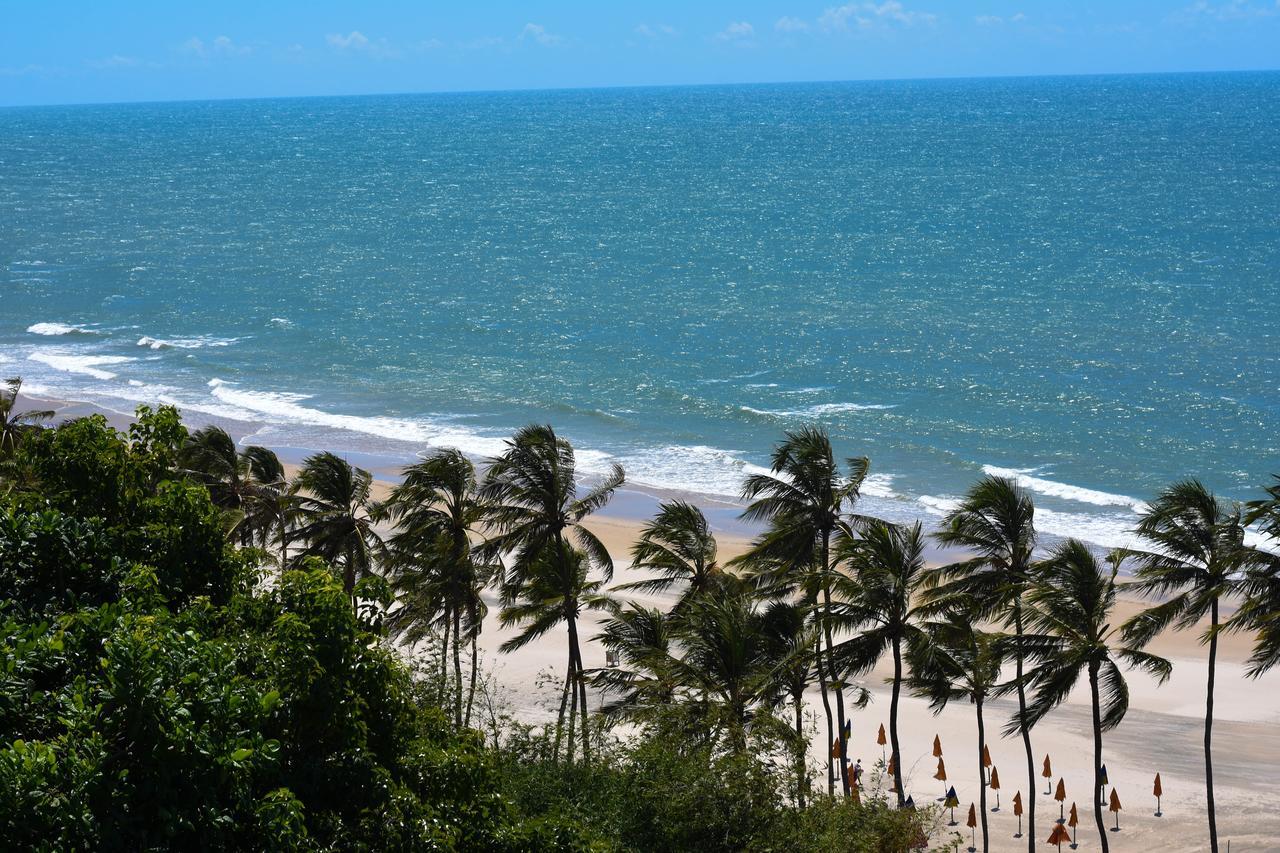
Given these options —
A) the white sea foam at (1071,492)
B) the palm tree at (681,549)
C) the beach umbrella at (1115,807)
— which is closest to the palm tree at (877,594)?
the palm tree at (681,549)

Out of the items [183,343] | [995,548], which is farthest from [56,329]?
[995,548]

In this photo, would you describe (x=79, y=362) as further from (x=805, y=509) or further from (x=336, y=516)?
(x=805, y=509)

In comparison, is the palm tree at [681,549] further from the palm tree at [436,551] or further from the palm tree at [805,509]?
the palm tree at [436,551]

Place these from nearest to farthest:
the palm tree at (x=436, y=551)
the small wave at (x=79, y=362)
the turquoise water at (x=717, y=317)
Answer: the palm tree at (x=436, y=551) → the turquoise water at (x=717, y=317) → the small wave at (x=79, y=362)

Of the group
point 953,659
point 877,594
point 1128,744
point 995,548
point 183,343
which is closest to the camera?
point 877,594

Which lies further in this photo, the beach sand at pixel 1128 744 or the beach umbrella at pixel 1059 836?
the beach sand at pixel 1128 744

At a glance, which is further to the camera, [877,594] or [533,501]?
[533,501]

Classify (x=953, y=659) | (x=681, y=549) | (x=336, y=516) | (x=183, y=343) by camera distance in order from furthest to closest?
(x=183, y=343)
(x=336, y=516)
(x=681, y=549)
(x=953, y=659)
